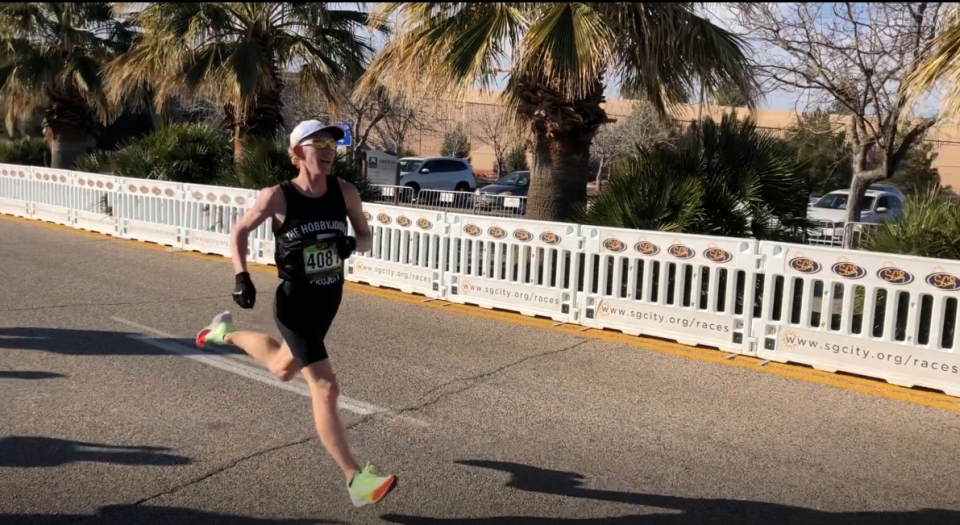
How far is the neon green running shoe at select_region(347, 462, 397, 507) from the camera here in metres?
4.19

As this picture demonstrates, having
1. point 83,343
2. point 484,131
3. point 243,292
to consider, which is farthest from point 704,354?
point 484,131

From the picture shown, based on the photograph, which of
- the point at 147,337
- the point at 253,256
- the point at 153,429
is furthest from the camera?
the point at 253,256

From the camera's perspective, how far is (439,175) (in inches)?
1345

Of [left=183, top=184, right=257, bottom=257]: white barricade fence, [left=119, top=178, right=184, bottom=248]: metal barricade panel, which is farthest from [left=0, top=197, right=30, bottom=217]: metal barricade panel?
[left=183, top=184, right=257, bottom=257]: white barricade fence

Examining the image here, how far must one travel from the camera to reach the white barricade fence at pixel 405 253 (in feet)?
35.3

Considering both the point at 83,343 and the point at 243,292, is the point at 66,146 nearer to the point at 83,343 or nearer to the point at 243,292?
the point at 83,343

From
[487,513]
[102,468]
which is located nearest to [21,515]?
[102,468]

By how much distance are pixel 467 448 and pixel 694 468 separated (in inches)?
52.5

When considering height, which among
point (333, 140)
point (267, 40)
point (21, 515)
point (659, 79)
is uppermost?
point (267, 40)

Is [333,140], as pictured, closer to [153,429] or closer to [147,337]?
[153,429]

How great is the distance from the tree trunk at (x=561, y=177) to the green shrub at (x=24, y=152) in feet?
91.3

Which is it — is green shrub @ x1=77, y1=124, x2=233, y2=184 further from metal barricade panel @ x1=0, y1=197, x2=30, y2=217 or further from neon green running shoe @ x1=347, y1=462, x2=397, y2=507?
neon green running shoe @ x1=347, y1=462, x2=397, y2=507

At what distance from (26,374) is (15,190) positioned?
1468 centimetres

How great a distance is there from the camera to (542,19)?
1059 centimetres
